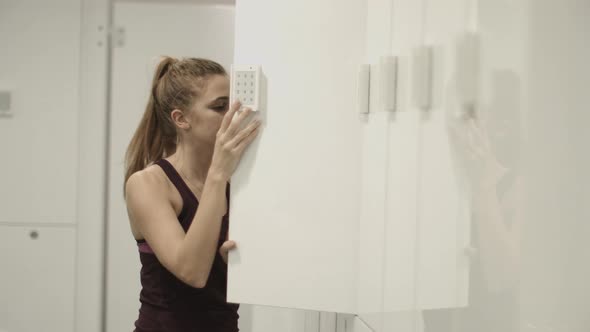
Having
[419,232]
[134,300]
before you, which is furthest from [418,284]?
[134,300]

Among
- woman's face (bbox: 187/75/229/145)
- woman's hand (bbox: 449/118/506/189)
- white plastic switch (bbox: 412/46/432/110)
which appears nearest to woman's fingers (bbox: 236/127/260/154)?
Result: woman's face (bbox: 187/75/229/145)

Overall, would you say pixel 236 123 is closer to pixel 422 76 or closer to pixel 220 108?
pixel 220 108

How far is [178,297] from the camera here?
1353 millimetres

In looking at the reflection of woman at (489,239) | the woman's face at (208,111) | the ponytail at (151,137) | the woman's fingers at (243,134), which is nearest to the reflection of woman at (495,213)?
the reflection of woman at (489,239)

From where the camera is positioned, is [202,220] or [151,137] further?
[151,137]

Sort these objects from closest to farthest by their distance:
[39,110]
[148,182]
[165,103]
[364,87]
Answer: [364,87]
[148,182]
[165,103]
[39,110]

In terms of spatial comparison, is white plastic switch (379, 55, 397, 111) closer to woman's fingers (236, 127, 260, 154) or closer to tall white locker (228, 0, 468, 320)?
tall white locker (228, 0, 468, 320)

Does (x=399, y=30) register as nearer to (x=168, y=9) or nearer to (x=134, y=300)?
(x=168, y=9)

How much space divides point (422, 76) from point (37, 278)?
85.4 inches

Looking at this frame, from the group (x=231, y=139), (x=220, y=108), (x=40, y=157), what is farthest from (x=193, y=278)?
(x=40, y=157)

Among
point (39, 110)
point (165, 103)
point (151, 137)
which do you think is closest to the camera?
point (165, 103)

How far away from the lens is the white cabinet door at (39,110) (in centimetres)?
236

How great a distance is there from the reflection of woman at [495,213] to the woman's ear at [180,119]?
2.74 ft

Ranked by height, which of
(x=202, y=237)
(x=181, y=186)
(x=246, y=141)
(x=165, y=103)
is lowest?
(x=202, y=237)
